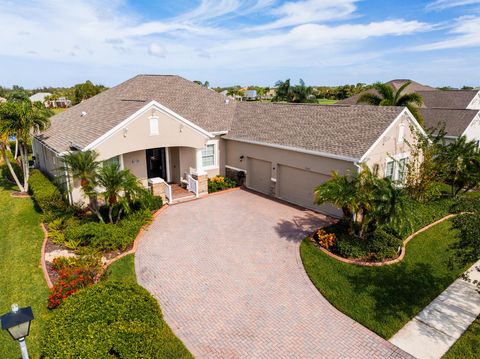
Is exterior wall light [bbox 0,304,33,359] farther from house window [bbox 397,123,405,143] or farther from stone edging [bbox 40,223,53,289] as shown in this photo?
house window [bbox 397,123,405,143]

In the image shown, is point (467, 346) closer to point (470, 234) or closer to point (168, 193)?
point (470, 234)

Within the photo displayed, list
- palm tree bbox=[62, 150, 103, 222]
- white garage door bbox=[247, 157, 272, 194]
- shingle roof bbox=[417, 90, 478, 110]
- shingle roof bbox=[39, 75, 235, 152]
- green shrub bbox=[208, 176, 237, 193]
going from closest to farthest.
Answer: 1. palm tree bbox=[62, 150, 103, 222]
2. shingle roof bbox=[39, 75, 235, 152]
3. white garage door bbox=[247, 157, 272, 194]
4. green shrub bbox=[208, 176, 237, 193]
5. shingle roof bbox=[417, 90, 478, 110]

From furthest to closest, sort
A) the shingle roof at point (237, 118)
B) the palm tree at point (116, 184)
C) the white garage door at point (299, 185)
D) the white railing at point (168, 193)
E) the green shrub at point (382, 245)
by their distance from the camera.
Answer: the white railing at point (168, 193)
the white garage door at point (299, 185)
the shingle roof at point (237, 118)
the palm tree at point (116, 184)
the green shrub at point (382, 245)

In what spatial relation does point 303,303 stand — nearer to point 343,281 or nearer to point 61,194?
point 343,281

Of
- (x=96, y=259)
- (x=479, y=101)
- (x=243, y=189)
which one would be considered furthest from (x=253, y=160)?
(x=479, y=101)

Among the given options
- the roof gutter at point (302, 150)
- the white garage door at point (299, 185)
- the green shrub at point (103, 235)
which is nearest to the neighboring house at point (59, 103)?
the roof gutter at point (302, 150)

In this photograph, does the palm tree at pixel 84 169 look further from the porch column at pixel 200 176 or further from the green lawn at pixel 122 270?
the porch column at pixel 200 176

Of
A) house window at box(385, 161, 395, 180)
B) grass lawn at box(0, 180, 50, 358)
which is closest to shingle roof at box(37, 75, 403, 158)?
house window at box(385, 161, 395, 180)
